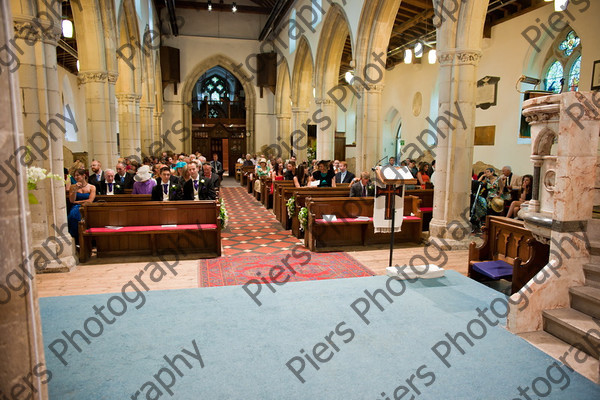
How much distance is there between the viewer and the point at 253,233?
802 centimetres

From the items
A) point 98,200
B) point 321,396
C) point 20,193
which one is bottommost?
point 321,396

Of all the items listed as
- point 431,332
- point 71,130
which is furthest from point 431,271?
point 71,130

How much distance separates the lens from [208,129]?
23219 mm

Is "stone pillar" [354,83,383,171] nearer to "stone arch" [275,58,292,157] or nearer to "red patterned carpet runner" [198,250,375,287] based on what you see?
"red patterned carpet runner" [198,250,375,287]

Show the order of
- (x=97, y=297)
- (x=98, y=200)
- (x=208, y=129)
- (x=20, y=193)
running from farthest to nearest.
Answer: (x=208, y=129) < (x=98, y=200) < (x=97, y=297) < (x=20, y=193)

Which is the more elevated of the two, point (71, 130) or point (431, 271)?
point (71, 130)

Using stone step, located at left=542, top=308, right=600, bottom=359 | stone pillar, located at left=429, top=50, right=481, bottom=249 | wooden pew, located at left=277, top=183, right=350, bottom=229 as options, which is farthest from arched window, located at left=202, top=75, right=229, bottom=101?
stone step, located at left=542, top=308, right=600, bottom=359

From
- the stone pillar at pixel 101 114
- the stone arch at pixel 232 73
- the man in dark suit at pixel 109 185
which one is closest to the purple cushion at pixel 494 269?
the man in dark suit at pixel 109 185

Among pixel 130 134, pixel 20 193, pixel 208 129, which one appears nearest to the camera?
pixel 20 193

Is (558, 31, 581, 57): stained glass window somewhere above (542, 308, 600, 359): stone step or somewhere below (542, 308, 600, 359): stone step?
above

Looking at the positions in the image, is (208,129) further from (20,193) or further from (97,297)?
(20,193)

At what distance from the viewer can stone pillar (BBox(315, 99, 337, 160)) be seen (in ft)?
43.7

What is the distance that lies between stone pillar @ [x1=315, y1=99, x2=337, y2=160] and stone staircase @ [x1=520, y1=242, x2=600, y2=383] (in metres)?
10.4

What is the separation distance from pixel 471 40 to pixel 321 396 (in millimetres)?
5941
